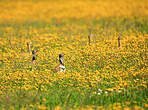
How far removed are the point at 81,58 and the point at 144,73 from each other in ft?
14.3

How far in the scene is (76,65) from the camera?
1334 cm

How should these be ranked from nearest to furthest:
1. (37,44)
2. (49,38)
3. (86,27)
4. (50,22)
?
(37,44), (49,38), (86,27), (50,22)

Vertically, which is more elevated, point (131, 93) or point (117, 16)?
point (117, 16)

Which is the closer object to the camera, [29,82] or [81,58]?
[29,82]

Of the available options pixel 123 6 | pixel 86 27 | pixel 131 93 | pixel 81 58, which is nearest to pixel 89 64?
pixel 81 58

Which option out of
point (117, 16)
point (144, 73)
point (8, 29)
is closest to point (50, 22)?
point (8, 29)

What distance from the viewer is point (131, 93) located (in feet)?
32.1

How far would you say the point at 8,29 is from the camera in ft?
85.3

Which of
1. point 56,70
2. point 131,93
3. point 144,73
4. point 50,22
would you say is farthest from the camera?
point 50,22

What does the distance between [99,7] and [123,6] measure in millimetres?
3052

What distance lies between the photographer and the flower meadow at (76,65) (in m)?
9.46

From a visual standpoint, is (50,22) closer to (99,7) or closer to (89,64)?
(99,7)

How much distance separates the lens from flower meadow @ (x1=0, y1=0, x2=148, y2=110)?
946 cm

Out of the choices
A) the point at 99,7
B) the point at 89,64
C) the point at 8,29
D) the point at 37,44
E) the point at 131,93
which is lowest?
the point at 131,93
